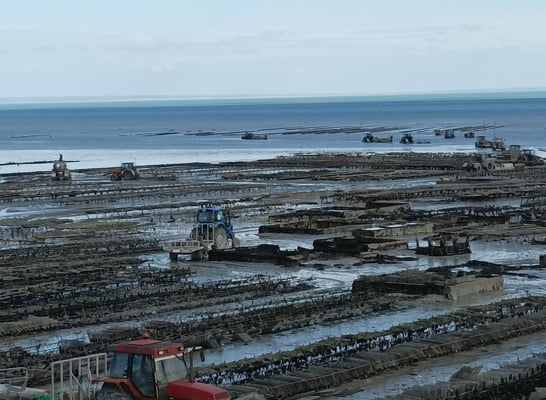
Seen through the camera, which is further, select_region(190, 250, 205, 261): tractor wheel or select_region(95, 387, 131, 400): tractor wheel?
select_region(190, 250, 205, 261): tractor wheel

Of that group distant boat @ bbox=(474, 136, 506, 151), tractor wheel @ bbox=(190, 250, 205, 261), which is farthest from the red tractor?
distant boat @ bbox=(474, 136, 506, 151)

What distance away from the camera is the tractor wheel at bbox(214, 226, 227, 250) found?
32.6 metres

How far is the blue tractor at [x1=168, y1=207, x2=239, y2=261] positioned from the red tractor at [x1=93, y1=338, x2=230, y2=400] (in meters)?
19.0

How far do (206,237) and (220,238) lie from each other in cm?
44

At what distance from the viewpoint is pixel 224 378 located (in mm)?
17578

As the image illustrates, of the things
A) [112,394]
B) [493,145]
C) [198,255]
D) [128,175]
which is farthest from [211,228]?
[493,145]

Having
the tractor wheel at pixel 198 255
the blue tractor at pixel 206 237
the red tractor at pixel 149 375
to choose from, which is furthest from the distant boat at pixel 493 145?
the red tractor at pixel 149 375

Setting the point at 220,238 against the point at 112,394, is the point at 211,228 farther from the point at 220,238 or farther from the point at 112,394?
the point at 112,394

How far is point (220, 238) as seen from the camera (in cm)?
3281

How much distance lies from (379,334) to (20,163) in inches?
2964

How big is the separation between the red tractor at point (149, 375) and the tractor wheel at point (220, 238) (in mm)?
19673

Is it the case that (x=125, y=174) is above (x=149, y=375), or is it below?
below

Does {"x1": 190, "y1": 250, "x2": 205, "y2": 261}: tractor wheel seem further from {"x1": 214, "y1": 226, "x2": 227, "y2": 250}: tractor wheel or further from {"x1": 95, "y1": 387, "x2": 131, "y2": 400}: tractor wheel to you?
{"x1": 95, "y1": 387, "x2": 131, "y2": 400}: tractor wheel

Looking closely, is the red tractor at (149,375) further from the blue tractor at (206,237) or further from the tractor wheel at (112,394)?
the blue tractor at (206,237)
